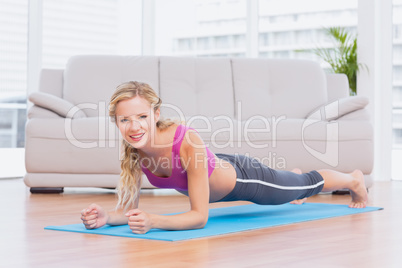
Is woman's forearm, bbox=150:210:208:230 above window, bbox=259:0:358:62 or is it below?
→ below

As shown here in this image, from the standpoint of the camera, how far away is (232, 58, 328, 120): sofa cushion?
4.68 m

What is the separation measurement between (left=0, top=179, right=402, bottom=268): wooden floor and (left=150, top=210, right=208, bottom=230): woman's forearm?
129mm

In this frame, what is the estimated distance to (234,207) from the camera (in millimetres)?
3191

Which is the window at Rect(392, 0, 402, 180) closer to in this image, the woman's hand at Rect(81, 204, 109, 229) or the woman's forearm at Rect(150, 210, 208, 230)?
the woman's forearm at Rect(150, 210, 208, 230)

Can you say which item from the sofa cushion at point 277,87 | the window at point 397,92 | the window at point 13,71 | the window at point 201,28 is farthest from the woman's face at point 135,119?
the window at point 201,28

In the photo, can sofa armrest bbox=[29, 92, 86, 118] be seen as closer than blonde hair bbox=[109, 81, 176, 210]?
No

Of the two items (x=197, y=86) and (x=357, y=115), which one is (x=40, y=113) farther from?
(x=357, y=115)

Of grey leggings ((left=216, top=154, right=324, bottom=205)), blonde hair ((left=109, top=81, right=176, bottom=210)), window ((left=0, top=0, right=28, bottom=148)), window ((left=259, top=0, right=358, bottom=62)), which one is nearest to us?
blonde hair ((left=109, top=81, right=176, bottom=210))

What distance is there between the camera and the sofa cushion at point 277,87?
15.4ft

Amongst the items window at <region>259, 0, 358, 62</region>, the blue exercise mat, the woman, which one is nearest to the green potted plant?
window at <region>259, 0, 358, 62</region>

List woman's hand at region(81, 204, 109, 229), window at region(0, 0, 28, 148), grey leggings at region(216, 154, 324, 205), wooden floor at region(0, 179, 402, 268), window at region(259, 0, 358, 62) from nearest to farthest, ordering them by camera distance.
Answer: wooden floor at region(0, 179, 402, 268)
woman's hand at region(81, 204, 109, 229)
grey leggings at region(216, 154, 324, 205)
window at region(0, 0, 28, 148)
window at region(259, 0, 358, 62)

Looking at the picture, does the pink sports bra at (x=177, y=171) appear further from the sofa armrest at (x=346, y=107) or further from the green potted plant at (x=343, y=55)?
the green potted plant at (x=343, y=55)

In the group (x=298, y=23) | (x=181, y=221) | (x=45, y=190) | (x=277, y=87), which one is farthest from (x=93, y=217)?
(x=298, y=23)

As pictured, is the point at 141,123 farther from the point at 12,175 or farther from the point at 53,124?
the point at 12,175
